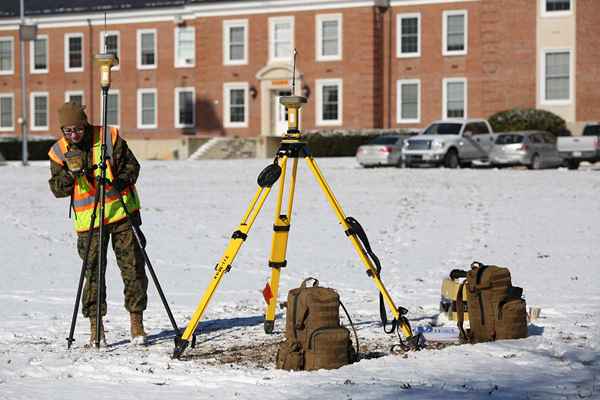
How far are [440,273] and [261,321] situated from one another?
4188 mm

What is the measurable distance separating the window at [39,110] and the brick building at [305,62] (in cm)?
6

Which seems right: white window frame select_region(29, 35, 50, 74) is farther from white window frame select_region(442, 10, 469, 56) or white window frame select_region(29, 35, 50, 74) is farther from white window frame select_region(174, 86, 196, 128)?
white window frame select_region(442, 10, 469, 56)

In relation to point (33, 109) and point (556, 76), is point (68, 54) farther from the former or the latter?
point (556, 76)

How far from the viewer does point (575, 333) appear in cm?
997

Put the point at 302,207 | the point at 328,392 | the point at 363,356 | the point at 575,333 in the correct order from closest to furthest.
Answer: the point at 328,392
the point at 363,356
the point at 575,333
the point at 302,207

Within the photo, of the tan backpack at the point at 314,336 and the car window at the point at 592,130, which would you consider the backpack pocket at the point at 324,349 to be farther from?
the car window at the point at 592,130

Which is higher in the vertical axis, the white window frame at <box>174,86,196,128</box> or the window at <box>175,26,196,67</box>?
the window at <box>175,26,196,67</box>

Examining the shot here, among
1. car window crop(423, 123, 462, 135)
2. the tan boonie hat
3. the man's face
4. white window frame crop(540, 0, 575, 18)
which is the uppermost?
white window frame crop(540, 0, 575, 18)

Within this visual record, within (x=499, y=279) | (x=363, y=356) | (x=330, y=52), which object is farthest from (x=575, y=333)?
(x=330, y=52)

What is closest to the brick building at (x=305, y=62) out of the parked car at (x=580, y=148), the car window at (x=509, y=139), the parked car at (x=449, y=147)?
the parked car at (x=580, y=148)

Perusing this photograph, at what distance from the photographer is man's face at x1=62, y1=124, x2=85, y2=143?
9680mm

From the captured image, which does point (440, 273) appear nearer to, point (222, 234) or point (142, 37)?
point (222, 234)

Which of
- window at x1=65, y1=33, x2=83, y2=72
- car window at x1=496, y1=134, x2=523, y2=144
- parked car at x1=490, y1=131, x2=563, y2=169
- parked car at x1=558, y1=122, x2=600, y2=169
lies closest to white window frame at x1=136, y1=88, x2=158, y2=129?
window at x1=65, y1=33, x2=83, y2=72

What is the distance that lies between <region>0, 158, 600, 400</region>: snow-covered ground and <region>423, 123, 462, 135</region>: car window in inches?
397
